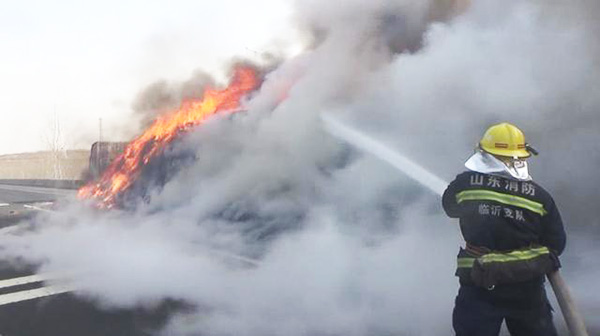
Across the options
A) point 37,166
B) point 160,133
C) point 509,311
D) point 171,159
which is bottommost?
point 509,311

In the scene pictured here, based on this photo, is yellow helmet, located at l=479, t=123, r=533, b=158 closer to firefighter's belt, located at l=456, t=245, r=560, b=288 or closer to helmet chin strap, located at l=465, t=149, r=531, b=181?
helmet chin strap, located at l=465, t=149, r=531, b=181

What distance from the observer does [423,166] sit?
651cm

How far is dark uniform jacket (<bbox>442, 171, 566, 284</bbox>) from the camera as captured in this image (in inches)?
98.7

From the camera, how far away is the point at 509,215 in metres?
2.50

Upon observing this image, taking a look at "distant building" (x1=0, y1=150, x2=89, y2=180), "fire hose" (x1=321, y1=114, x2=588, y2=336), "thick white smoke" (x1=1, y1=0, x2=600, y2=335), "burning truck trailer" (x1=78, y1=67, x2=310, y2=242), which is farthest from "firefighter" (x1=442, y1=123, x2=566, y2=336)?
"distant building" (x1=0, y1=150, x2=89, y2=180)

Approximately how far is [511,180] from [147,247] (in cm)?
519

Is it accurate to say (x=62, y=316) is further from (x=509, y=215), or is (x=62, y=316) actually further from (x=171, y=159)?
(x=171, y=159)

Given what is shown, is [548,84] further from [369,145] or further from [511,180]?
[511,180]

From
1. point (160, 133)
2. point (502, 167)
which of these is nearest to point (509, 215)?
point (502, 167)

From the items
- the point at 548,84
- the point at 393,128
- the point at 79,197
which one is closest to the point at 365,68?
the point at 393,128

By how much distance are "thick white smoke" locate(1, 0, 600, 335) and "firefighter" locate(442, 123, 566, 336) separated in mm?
1279

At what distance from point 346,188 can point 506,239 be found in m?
4.29

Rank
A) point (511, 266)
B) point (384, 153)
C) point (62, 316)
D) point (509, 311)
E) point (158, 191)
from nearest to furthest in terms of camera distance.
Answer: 1. point (511, 266)
2. point (509, 311)
3. point (62, 316)
4. point (384, 153)
5. point (158, 191)

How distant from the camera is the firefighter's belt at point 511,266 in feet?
8.18
